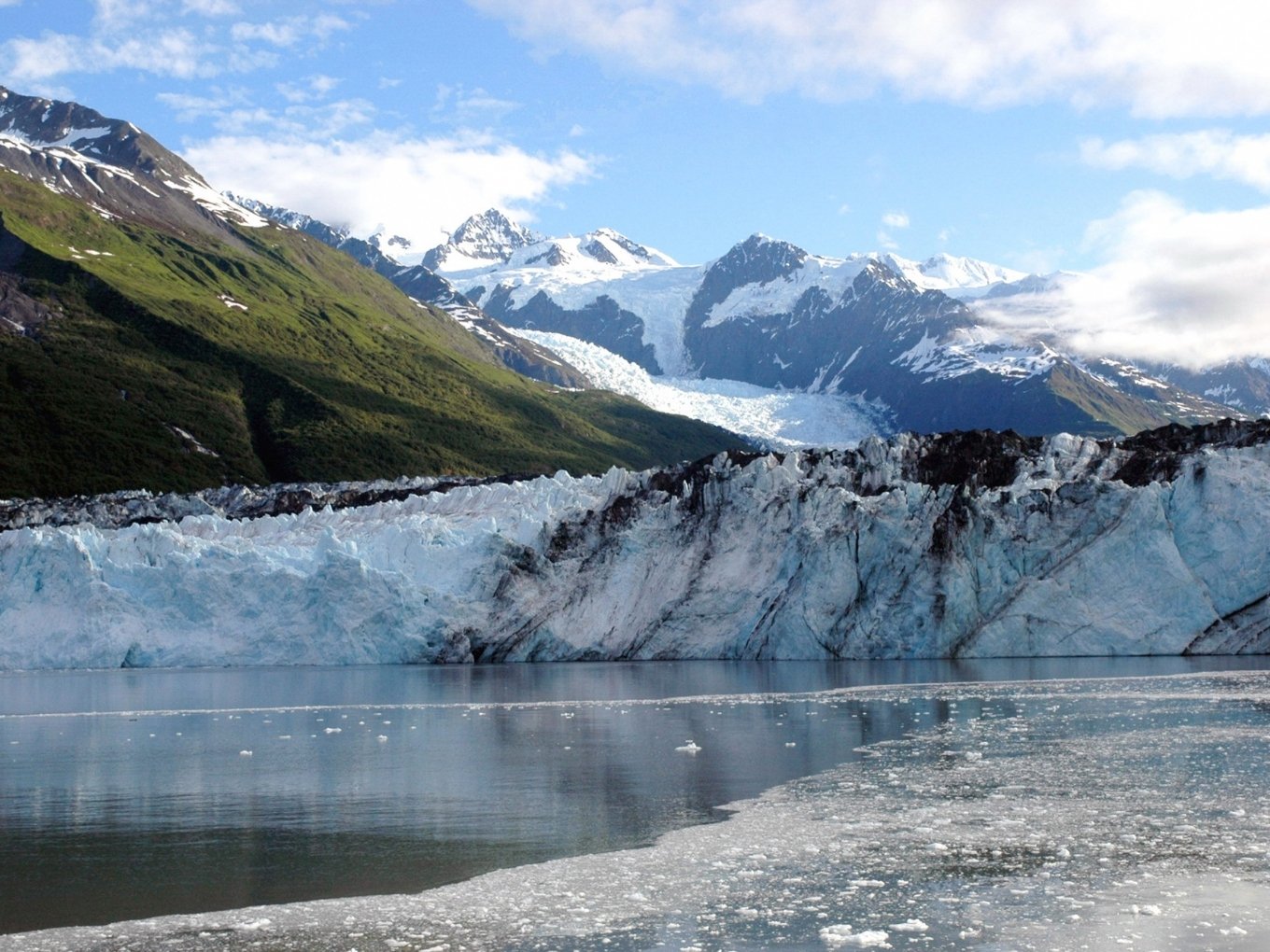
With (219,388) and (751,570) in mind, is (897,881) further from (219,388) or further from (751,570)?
(219,388)

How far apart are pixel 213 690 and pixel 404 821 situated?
23.8 m

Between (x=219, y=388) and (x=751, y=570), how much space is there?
111628mm

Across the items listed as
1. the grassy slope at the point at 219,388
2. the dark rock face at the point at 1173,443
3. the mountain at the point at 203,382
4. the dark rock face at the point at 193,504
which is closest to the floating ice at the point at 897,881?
the dark rock face at the point at 1173,443

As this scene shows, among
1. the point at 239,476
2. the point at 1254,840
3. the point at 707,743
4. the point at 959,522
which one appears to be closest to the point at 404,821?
the point at 707,743

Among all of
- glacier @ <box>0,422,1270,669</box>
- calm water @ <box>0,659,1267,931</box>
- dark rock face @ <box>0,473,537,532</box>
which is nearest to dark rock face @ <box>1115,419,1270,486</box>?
glacier @ <box>0,422,1270,669</box>

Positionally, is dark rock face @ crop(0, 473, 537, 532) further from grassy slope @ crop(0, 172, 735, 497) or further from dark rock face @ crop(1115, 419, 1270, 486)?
grassy slope @ crop(0, 172, 735, 497)

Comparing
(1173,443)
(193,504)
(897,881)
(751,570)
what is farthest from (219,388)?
(897,881)

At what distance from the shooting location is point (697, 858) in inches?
554

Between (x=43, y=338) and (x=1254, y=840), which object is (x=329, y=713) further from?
(x=43, y=338)

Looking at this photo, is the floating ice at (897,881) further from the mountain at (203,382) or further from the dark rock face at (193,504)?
the mountain at (203,382)

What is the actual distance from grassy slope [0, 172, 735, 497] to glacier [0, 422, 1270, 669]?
68.2 meters

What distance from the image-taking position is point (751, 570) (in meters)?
45.0

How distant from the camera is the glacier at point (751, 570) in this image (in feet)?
137

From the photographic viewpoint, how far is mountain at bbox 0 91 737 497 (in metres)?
123
